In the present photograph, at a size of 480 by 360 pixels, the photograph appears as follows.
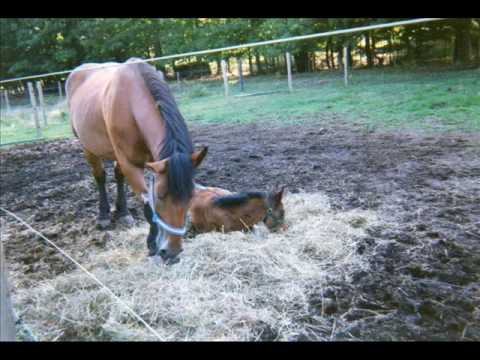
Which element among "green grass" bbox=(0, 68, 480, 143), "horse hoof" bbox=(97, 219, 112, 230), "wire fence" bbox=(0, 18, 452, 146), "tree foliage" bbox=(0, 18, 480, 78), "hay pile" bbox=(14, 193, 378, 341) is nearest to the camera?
"hay pile" bbox=(14, 193, 378, 341)

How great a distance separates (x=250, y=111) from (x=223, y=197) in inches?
288

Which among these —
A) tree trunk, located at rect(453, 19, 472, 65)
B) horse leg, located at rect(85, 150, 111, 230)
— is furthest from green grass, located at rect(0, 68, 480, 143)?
horse leg, located at rect(85, 150, 111, 230)

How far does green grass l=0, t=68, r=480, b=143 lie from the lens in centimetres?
745

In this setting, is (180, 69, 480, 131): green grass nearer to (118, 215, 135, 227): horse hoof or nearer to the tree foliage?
the tree foliage

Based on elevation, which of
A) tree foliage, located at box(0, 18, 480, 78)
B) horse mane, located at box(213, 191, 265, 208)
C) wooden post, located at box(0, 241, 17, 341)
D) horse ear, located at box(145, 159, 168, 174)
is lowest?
horse mane, located at box(213, 191, 265, 208)

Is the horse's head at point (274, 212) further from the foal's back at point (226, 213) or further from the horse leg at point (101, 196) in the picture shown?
the horse leg at point (101, 196)

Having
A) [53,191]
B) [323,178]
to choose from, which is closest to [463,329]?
[323,178]

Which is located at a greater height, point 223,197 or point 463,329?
point 223,197

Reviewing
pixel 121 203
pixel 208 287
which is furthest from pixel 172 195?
pixel 121 203

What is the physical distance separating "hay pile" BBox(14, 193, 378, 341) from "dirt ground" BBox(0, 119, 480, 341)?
15cm

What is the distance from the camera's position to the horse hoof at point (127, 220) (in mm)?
4227

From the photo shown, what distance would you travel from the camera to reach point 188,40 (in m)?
22.0
